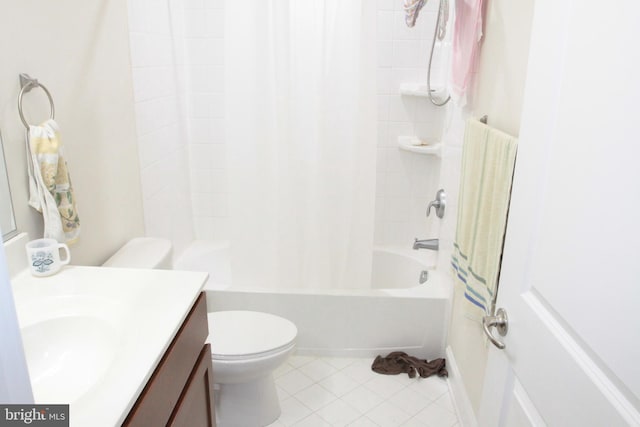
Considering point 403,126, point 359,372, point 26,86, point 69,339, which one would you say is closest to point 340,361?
point 359,372

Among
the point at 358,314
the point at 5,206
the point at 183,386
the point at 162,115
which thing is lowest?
the point at 358,314

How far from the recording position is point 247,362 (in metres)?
1.82

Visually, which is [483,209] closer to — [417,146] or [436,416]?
[436,416]

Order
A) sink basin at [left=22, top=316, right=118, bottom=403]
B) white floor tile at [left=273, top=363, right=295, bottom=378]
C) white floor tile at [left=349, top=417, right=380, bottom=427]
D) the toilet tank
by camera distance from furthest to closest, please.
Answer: white floor tile at [left=273, top=363, right=295, bottom=378]
white floor tile at [left=349, top=417, right=380, bottom=427]
the toilet tank
sink basin at [left=22, top=316, right=118, bottom=403]

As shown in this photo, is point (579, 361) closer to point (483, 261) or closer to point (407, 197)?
point (483, 261)

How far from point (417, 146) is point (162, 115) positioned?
1.40 meters

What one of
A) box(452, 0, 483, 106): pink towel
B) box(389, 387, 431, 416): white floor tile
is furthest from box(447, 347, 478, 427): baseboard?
box(452, 0, 483, 106): pink towel

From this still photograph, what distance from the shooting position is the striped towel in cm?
137

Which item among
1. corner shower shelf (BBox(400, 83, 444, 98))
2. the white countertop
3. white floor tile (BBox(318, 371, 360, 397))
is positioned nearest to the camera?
the white countertop

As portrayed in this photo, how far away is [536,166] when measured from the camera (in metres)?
0.95

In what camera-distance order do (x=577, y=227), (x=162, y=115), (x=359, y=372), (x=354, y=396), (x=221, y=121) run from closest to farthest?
(x=577, y=227) < (x=354, y=396) < (x=359, y=372) < (x=162, y=115) < (x=221, y=121)

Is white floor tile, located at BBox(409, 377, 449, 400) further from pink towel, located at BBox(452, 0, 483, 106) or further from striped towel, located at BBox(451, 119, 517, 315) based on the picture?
pink towel, located at BBox(452, 0, 483, 106)

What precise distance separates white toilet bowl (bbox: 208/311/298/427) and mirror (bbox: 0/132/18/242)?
832mm

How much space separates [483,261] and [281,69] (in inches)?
46.3
